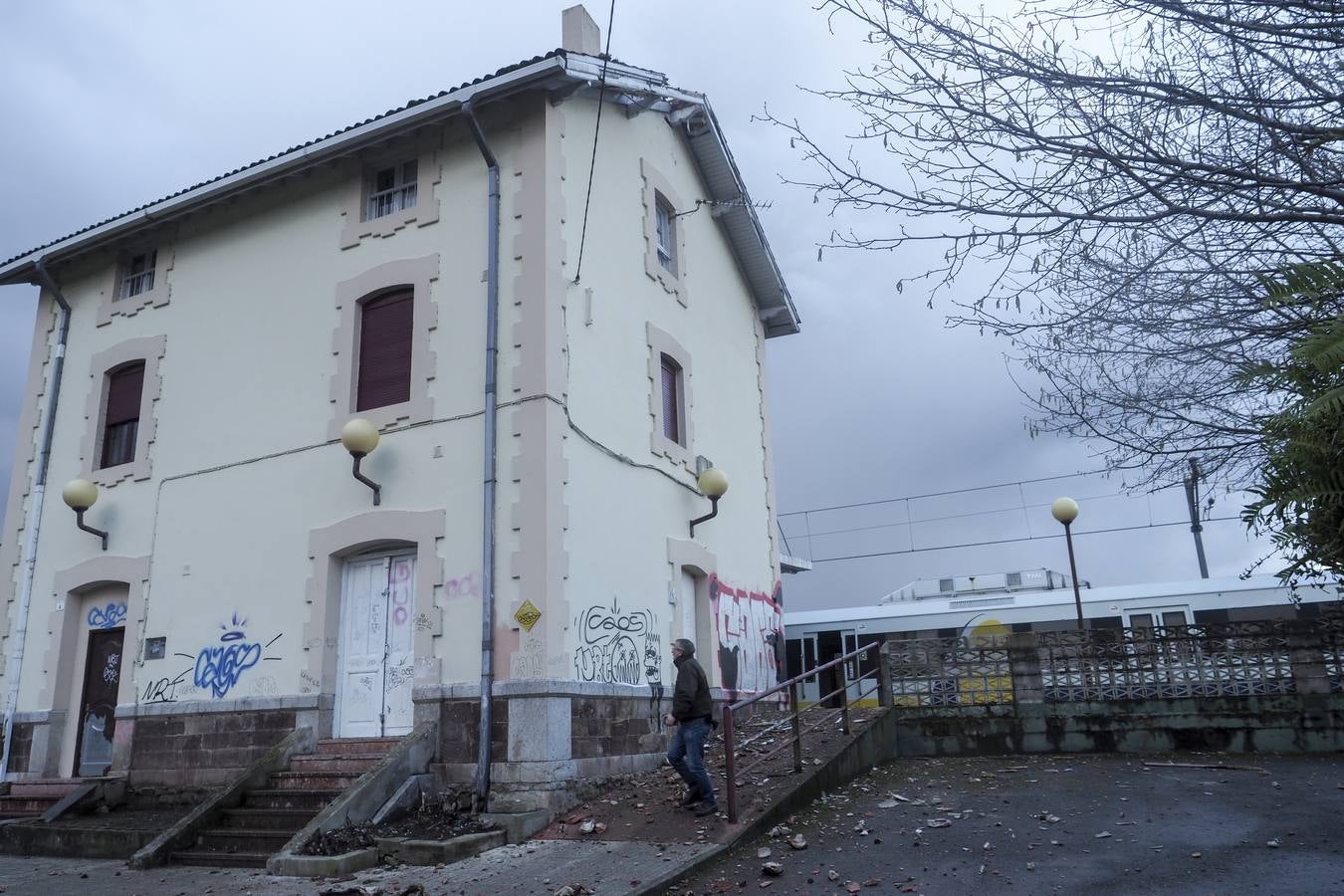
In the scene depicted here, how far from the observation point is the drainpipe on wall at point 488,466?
991cm

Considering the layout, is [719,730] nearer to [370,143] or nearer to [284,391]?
[284,391]

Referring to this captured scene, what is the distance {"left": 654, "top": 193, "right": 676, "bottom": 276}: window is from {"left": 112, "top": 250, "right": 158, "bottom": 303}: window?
23.7 feet

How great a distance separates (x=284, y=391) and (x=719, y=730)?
22.3ft

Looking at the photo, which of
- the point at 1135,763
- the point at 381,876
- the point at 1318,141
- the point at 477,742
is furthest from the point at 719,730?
the point at 1318,141

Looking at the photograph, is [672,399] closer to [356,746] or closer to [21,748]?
[356,746]

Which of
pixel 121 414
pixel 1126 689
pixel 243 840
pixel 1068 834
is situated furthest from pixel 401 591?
pixel 1126 689

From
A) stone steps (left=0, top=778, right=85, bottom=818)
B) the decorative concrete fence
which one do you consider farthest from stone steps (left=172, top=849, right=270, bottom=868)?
the decorative concrete fence

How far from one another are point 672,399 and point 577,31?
522cm

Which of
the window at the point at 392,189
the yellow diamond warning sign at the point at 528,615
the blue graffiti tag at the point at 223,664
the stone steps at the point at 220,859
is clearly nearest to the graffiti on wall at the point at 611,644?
the yellow diamond warning sign at the point at 528,615

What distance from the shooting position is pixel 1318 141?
4.91 m

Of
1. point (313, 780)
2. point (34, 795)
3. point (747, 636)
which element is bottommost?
point (34, 795)

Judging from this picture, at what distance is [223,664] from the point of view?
1202 centimetres

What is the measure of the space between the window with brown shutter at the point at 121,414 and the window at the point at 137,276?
119 centimetres

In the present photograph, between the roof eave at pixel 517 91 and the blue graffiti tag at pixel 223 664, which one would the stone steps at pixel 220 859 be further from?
the roof eave at pixel 517 91
